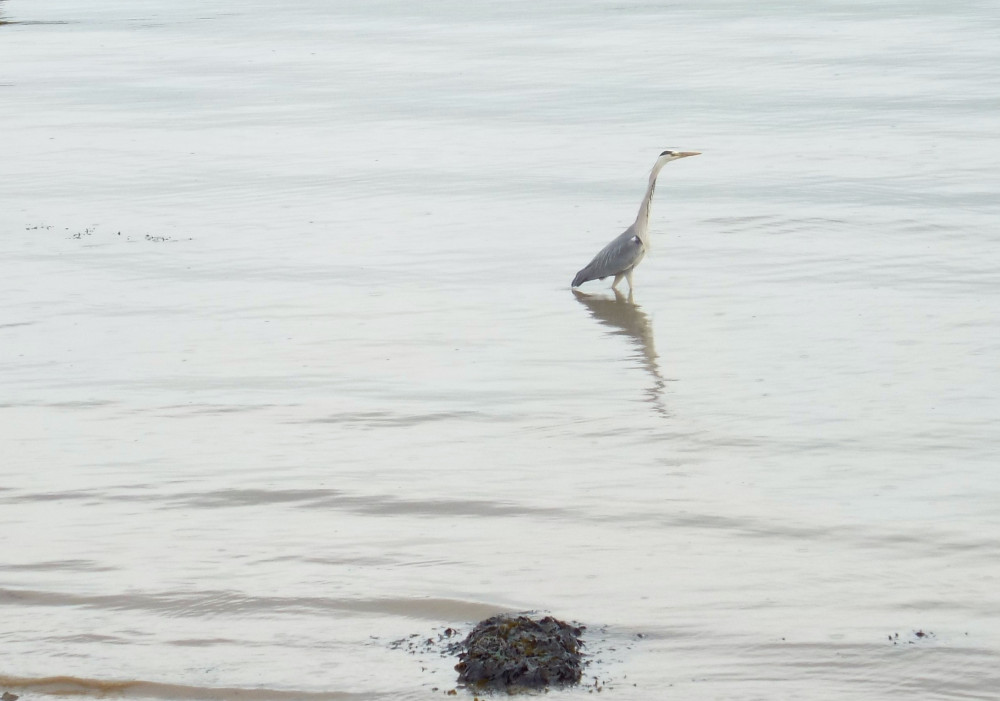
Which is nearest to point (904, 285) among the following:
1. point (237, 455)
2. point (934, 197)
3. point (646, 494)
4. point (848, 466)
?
point (934, 197)

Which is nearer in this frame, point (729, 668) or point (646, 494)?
point (729, 668)

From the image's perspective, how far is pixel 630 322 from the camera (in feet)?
39.4

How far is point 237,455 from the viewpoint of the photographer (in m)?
8.65

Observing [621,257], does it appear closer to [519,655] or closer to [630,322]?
[630,322]

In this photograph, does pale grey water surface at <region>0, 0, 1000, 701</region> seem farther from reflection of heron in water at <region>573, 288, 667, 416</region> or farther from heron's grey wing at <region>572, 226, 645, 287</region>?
heron's grey wing at <region>572, 226, 645, 287</region>

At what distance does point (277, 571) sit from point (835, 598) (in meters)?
2.49

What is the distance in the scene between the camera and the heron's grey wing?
12812 mm

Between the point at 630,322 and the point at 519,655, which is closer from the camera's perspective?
the point at 519,655

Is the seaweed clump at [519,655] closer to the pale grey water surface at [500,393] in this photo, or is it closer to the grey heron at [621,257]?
the pale grey water surface at [500,393]

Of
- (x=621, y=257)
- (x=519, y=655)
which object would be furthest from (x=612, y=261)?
(x=519, y=655)

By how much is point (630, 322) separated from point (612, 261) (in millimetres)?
974

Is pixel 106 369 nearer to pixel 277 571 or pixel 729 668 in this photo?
pixel 277 571

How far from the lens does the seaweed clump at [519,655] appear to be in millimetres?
5527

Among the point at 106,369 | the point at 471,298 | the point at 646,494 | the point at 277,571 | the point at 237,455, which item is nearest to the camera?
the point at 277,571
